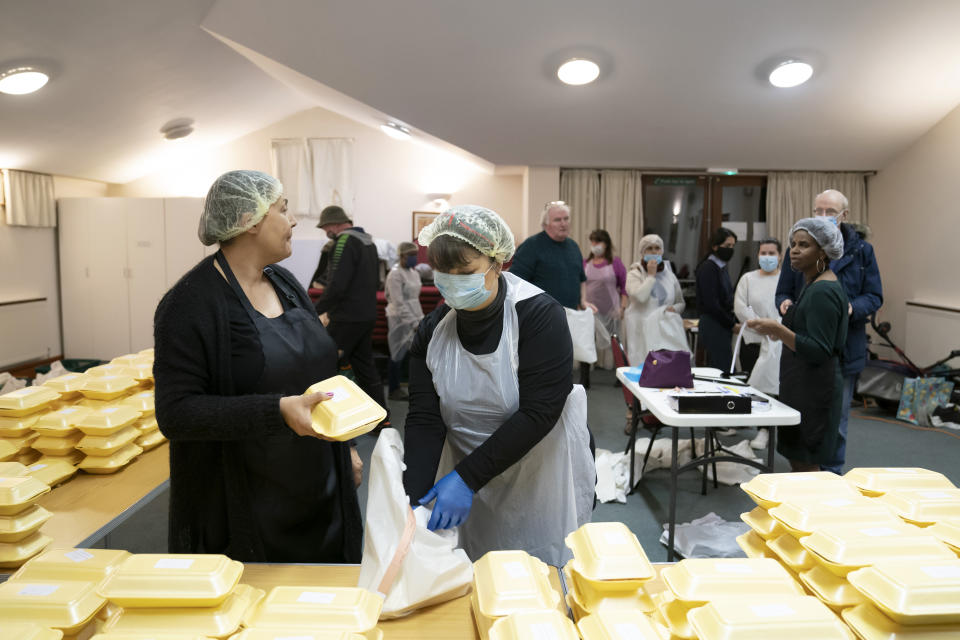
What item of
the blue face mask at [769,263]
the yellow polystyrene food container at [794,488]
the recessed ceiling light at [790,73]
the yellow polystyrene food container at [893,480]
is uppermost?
the recessed ceiling light at [790,73]

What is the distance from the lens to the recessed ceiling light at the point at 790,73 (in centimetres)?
445

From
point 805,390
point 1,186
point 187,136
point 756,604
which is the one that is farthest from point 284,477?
point 187,136

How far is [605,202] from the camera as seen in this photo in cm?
670

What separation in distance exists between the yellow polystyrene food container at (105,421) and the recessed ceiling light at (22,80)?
3.63 metres

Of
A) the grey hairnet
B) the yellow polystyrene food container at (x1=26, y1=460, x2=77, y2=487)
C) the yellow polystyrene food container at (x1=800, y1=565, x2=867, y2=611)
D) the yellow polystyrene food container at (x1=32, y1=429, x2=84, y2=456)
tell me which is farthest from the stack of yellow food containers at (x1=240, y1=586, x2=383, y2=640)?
the grey hairnet

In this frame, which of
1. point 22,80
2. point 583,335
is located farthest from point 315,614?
point 22,80

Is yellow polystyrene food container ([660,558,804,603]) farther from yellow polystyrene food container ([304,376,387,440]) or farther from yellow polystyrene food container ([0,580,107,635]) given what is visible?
yellow polystyrene food container ([0,580,107,635])

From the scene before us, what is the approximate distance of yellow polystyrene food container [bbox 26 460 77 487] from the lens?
1734mm

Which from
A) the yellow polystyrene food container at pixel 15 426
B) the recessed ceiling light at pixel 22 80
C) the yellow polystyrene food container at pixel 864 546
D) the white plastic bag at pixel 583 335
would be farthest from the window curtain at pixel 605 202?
the yellow polystyrene food container at pixel 864 546

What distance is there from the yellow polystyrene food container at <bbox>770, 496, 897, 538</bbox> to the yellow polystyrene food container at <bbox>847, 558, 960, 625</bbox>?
144 mm

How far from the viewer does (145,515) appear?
10.4ft

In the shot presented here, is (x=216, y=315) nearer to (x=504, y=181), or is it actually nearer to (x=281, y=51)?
(x=281, y=51)

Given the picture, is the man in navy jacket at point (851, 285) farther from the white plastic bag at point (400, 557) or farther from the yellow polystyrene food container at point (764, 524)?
the white plastic bag at point (400, 557)

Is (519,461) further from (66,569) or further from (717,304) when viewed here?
(717,304)
